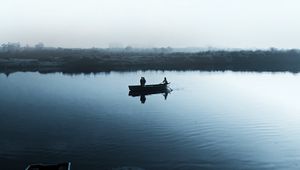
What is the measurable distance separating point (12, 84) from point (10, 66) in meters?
43.6

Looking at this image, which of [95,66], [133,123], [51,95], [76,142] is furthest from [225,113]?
[95,66]

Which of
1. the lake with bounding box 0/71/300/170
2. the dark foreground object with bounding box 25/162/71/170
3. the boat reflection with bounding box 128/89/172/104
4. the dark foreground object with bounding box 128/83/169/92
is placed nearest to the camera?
the dark foreground object with bounding box 25/162/71/170

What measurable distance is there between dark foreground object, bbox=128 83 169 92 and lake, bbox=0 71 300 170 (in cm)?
118

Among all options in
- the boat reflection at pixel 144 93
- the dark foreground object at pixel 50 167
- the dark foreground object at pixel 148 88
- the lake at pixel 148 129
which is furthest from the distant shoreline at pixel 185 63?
the dark foreground object at pixel 50 167

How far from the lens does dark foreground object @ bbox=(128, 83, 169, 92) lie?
177ft

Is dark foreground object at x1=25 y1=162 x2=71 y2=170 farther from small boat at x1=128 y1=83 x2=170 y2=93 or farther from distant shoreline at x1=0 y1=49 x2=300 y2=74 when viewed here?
distant shoreline at x1=0 y1=49 x2=300 y2=74

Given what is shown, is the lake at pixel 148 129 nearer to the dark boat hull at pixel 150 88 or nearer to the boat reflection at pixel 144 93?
the boat reflection at pixel 144 93

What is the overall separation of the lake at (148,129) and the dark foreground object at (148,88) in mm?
1179

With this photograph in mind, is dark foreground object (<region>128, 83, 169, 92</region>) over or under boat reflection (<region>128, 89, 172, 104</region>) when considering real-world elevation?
over

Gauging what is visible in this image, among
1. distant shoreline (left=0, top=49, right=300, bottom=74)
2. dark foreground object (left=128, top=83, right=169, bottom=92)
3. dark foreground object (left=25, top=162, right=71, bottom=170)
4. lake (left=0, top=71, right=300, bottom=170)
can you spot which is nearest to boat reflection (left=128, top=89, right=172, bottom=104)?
dark foreground object (left=128, top=83, right=169, bottom=92)

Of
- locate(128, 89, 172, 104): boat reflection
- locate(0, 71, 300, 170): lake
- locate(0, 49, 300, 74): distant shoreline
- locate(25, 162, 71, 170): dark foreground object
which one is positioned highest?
locate(0, 49, 300, 74): distant shoreline

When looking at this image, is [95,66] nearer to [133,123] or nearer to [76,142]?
[133,123]

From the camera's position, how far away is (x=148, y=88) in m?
55.5

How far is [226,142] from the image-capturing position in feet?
93.8
